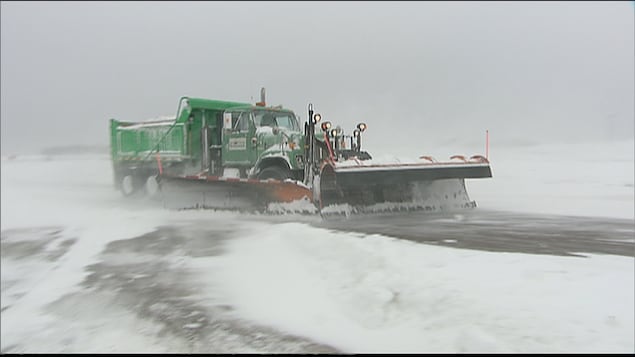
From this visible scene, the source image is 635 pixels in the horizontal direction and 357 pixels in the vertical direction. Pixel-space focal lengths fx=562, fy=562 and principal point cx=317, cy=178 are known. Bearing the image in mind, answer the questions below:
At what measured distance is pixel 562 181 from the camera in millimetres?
18344

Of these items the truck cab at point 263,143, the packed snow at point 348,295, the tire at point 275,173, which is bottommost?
the packed snow at point 348,295

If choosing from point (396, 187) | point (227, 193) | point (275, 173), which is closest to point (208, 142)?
point (227, 193)

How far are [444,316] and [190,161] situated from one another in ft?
32.9

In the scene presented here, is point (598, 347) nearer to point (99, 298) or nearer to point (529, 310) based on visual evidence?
point (529, 310)

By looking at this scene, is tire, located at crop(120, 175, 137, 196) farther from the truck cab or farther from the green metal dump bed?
the truck cab

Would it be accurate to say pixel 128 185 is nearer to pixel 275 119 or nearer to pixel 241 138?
pixel 241 138

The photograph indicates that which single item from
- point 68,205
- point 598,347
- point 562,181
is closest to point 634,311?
point 598,347

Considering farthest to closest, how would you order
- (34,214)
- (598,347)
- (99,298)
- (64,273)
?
(34,214), (64,273), (99,298), (598,347)

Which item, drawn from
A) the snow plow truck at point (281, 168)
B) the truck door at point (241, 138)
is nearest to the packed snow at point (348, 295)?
the snow plow truck at point (281, 168)

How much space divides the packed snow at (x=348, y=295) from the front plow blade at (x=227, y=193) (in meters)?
1.17

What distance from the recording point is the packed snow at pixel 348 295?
3.71m

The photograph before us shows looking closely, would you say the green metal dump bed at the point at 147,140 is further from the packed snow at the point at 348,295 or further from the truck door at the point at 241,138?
the packed snow at the point at 348,295

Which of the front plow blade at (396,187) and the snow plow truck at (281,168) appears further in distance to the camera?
the snow plow truck at (281,168)

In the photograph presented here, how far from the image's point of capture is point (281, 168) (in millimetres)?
10859
